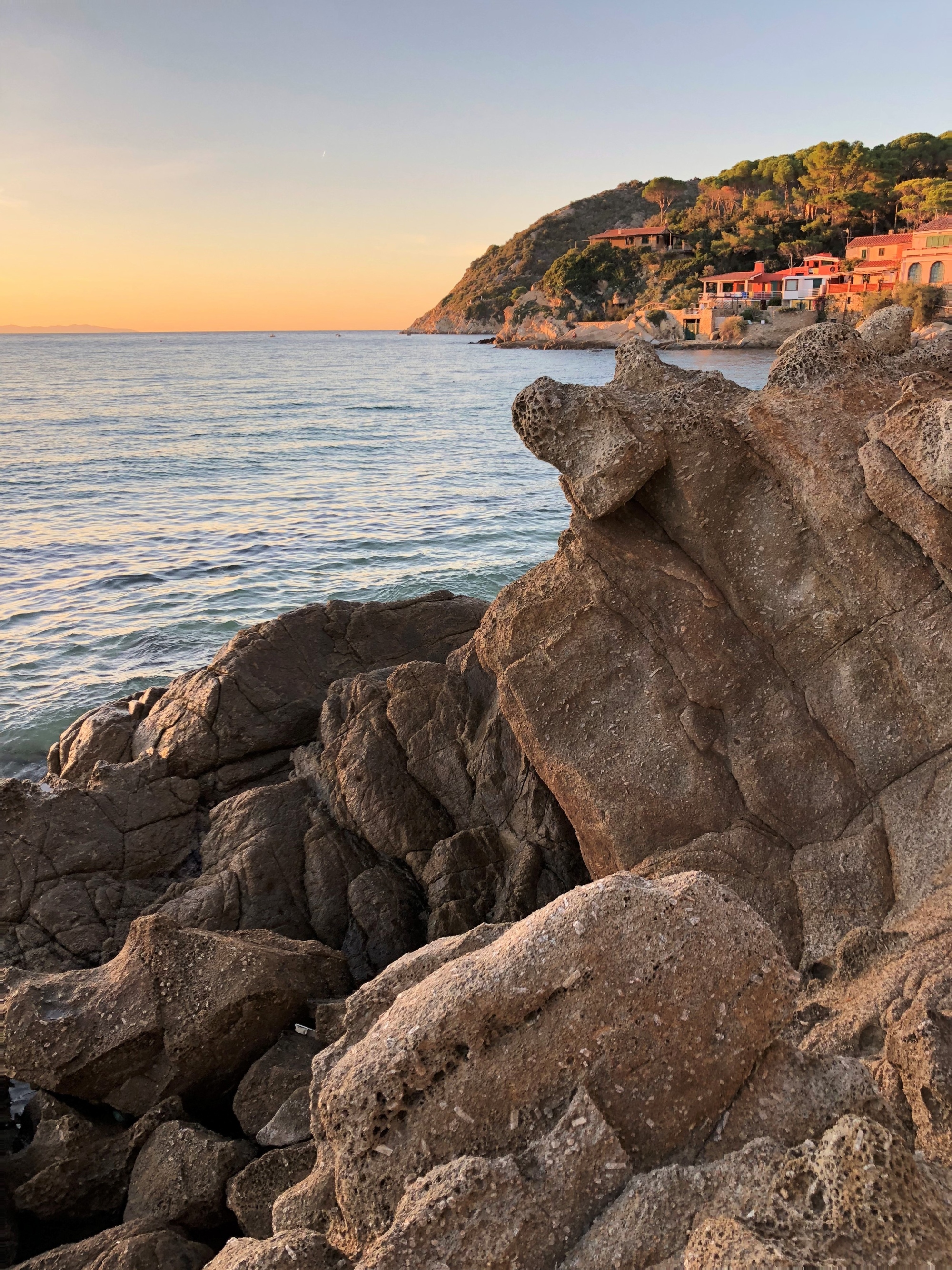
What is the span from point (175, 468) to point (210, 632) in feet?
73.5

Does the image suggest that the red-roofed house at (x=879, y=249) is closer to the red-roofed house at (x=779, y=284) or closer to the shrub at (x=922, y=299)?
the red-roofed house at (x=779, y=284)

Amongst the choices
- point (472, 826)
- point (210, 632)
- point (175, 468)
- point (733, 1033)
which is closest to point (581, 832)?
point (472, 826)

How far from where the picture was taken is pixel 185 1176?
5.29 metres

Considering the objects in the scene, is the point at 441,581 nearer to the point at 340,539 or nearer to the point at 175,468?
the point at 340,539

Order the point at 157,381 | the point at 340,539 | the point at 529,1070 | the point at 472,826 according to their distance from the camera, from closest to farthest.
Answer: the point at 529,1070
the point at 472,826
the point at 340,539
the point at 157,381

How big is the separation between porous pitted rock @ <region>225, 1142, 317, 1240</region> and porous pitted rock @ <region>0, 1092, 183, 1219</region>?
1058mm

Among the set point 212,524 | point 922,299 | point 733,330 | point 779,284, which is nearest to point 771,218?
point 779,284

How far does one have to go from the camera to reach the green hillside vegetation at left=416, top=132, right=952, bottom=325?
356ft

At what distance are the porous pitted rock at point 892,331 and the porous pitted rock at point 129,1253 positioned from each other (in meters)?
8.34

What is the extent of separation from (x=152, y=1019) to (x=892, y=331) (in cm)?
824

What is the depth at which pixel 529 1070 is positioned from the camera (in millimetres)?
3725

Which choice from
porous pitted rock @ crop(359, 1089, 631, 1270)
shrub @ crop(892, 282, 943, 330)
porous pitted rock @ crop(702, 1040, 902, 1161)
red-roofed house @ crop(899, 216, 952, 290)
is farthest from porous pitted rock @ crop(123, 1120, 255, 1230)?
red-roofed house @ crop(899, 216, 952, 290)

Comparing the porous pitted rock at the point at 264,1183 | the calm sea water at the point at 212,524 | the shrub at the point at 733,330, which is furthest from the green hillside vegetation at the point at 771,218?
the porous pitted rock at the point at 264,1183

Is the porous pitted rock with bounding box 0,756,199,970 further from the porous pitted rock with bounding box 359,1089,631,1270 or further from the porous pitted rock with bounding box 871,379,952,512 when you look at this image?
the porous pitted rock with bounding box 871,379,952,512
